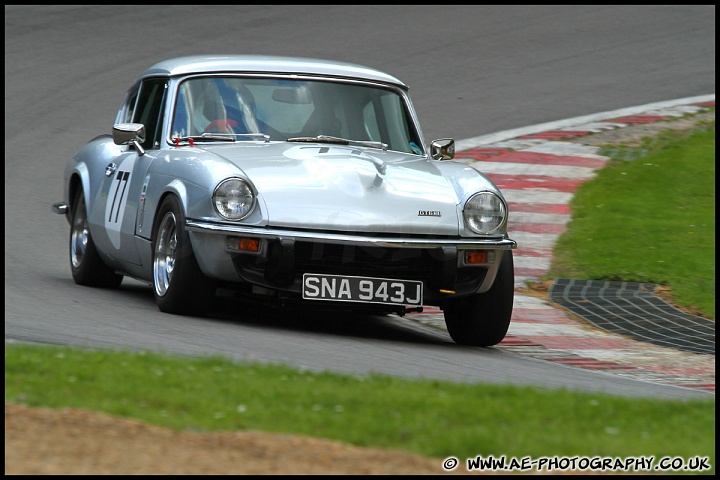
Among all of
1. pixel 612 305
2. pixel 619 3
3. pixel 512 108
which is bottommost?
pixel 612 305

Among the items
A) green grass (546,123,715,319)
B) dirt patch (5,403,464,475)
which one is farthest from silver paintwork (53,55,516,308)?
dirt patch (5,403,464,475)

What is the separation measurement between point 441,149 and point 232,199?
6.26ft

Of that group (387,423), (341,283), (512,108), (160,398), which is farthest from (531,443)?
(512,108)

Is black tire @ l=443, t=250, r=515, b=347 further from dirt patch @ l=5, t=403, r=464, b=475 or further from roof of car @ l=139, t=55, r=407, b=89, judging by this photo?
dirt patch @ l=5, t=403, r=464, b=475

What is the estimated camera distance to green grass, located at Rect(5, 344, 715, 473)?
425cm

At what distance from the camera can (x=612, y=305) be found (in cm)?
934

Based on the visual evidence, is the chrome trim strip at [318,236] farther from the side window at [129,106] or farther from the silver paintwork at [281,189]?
the side window at [129,106]

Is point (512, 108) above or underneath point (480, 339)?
above

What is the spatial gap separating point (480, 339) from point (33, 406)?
3.63 meters

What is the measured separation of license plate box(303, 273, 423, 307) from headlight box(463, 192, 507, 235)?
1.56 feet

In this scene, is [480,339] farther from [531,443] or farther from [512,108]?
[512,108]

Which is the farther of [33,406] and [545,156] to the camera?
[545,156]

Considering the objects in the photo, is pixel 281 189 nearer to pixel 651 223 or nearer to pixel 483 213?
pixel 483 213

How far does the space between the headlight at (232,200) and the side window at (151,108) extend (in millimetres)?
1295
